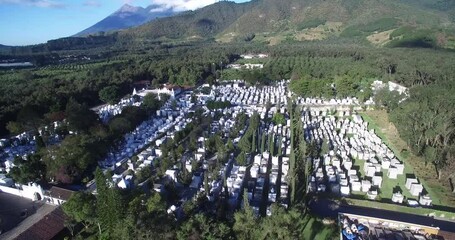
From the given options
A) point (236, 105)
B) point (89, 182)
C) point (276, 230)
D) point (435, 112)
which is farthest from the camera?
point (236, 105)

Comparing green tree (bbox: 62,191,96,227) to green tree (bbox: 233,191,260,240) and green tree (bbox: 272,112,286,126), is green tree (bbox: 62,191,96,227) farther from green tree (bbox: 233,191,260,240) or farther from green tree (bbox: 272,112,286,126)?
green tree (bbox: 272,112,286,126)

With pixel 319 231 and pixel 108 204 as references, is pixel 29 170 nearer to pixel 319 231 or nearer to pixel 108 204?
pixel 108 204

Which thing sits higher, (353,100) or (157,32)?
(157,32)

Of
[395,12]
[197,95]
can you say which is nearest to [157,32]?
[395,12]

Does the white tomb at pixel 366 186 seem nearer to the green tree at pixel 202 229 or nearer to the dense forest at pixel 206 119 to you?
the dense forest at pixel 206 119

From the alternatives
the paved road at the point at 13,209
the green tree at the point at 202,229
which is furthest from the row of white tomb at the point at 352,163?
the paved road at the point at 13,209

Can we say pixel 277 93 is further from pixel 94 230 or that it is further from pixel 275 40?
pixel 275 40
